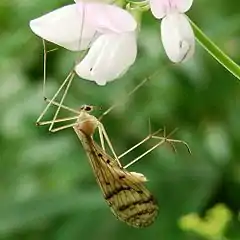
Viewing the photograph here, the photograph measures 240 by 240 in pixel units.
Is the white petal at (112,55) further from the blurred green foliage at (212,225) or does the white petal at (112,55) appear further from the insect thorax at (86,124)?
the blurred green foliage at (212,225)

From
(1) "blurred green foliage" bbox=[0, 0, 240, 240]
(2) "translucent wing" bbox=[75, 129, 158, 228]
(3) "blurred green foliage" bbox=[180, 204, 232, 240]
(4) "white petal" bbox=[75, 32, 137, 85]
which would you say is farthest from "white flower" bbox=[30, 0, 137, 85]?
(1) "blurred green foliage" bbox=[0, 0, 240, 240]

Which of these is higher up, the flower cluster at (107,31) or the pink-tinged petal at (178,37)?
the flower cluster at (107,31)

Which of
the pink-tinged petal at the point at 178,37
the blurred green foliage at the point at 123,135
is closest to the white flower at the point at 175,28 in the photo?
the pink-tinged petal at the point at 178,37

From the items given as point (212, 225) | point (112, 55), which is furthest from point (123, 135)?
point (112, 55)

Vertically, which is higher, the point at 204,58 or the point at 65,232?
the point at 204,58

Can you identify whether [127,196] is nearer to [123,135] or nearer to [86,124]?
[86,124]

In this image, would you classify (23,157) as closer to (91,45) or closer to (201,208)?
(201,208)

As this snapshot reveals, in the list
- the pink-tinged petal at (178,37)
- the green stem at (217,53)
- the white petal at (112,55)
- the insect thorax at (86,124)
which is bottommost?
the green stem at (217,53)

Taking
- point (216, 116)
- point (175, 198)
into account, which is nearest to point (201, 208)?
point (175, 198)
